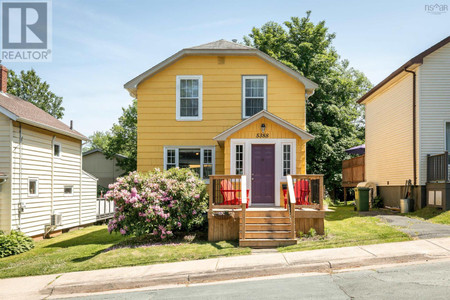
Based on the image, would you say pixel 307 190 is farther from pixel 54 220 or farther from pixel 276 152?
pixel 54 220

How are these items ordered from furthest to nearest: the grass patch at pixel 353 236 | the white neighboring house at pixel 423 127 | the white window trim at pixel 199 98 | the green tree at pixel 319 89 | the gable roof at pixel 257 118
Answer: the green tree at pixel 319 89 < the white window trim at pixel 199 98 < the white neighboring house at pixel 423 127 < the gable roof at pixel 257 118 < the grass patch at pixel 353 236

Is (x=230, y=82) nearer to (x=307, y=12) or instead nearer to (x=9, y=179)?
(x=9, y=179)

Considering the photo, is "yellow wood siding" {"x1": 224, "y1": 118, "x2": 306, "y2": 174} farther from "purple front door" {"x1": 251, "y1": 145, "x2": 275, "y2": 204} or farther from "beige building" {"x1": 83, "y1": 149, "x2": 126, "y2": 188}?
"beige building" {"x1": 83, "y1": 149, "x2": 126, "y2": 188}

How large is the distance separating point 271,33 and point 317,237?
2255 centimetres

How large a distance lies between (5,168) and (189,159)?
6.62m

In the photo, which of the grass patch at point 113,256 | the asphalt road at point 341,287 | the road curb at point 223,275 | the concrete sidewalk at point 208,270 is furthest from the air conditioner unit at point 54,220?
the asphalt road at point 341,287

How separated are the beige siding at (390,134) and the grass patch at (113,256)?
9.65m

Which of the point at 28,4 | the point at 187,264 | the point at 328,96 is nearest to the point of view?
the point at 187,264

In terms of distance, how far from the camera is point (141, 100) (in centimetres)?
1673

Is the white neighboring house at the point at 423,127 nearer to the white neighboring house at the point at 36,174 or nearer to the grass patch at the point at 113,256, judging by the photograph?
the grass patch at the point at 113,256

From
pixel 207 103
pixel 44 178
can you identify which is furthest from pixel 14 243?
pixel 207 103

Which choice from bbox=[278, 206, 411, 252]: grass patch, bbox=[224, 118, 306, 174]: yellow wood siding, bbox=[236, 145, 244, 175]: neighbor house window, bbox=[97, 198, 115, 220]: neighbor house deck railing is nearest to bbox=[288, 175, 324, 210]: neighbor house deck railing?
bbox=[278, 206, 411, 252]: grass patch

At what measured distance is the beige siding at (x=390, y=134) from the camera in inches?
683

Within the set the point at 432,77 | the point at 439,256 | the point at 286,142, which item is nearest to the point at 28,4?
the point at 286,142
